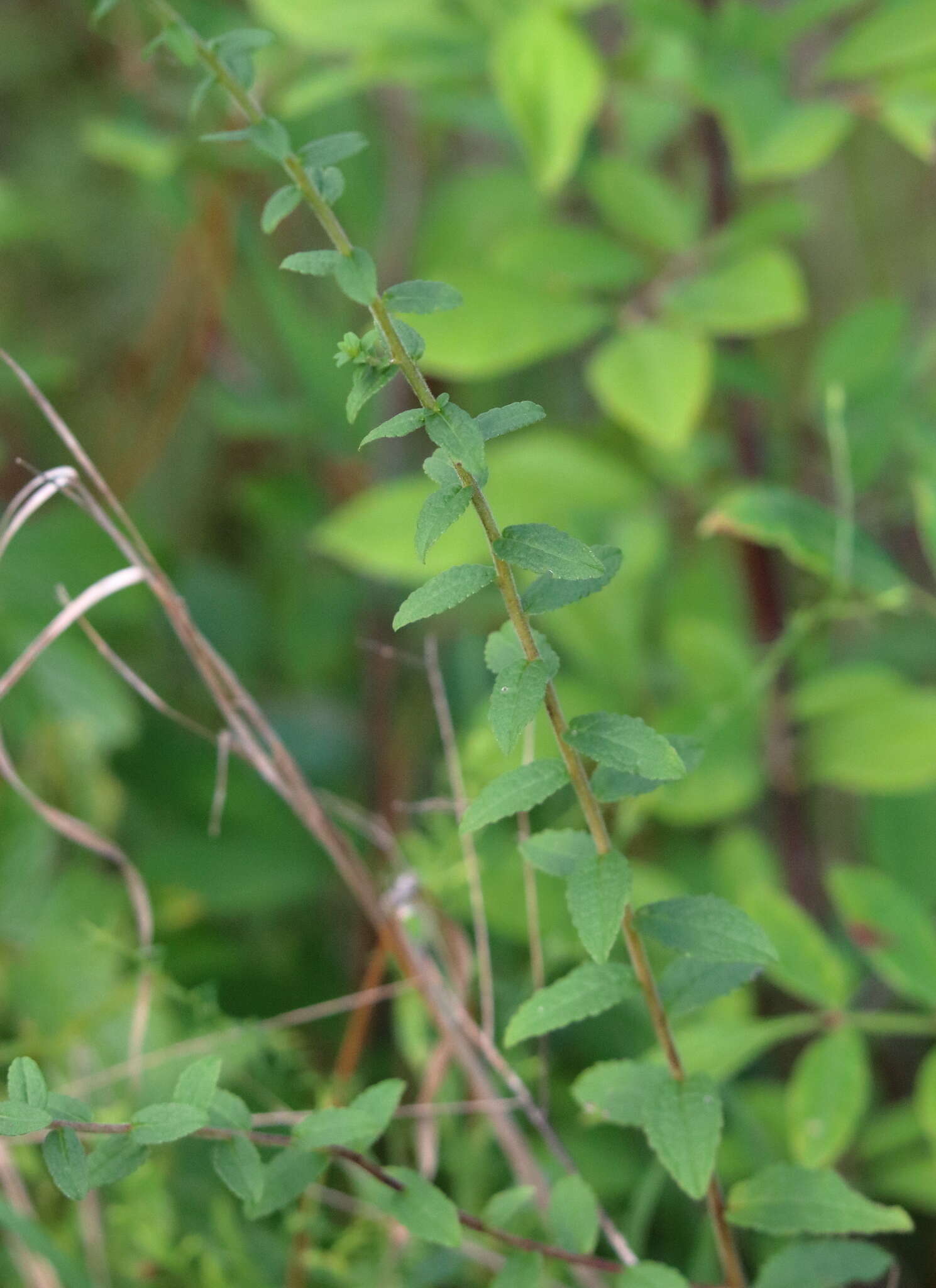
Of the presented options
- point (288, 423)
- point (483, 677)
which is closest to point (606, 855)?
point (483, 677)

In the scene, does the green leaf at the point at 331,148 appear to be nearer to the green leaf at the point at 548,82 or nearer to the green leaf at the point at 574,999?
the green leaf at the point at 574,999

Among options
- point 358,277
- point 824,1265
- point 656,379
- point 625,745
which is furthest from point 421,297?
point 656,379

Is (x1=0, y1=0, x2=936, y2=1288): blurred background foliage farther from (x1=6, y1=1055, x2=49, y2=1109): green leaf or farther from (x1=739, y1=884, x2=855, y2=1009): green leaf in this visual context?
(x1=6, y1=1055, x2=49, y2=1109): green leaf

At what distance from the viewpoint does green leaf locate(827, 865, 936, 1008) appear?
0.64 metres

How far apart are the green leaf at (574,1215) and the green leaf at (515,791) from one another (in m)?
0.16

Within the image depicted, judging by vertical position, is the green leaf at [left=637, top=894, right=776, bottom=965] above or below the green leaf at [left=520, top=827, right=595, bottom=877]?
below

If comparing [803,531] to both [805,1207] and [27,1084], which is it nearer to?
[805,1207]

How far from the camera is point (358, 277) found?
33 centimetres

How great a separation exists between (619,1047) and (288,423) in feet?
1.94

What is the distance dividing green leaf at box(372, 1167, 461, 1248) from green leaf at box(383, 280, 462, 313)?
27 cm

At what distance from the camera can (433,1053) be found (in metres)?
0.67

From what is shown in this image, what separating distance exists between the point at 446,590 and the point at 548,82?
0.52m

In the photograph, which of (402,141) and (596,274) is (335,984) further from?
(402,141)

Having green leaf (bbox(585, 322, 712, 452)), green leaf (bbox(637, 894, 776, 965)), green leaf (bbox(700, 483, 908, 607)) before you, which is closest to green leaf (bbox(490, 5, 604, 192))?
green leaf (bbox(585, 322, 712, 452))
